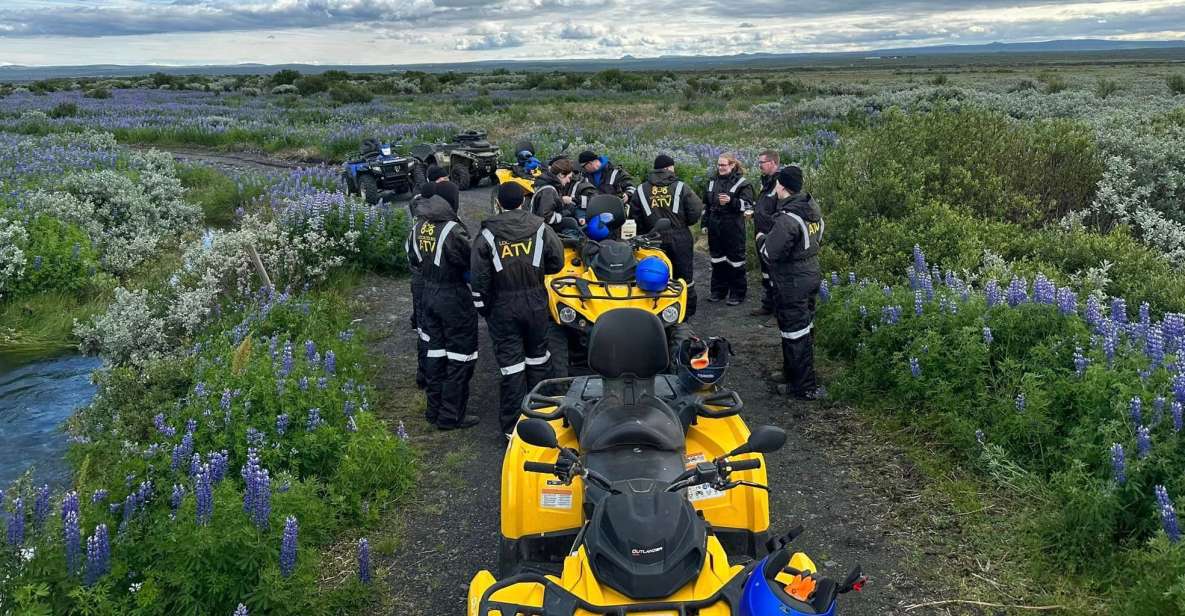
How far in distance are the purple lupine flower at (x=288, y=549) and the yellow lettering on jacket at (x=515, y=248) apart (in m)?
A: 3.04

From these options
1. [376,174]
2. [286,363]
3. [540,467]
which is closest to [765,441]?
[540,467]

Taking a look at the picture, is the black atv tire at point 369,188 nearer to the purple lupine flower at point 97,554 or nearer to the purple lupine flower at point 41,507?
the purple lupine flower at point 41,507

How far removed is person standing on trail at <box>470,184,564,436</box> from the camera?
7070mm

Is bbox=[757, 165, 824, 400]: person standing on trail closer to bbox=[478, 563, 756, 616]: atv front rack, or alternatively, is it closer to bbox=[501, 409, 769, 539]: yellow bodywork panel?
bbox=[501, 409, 769, 539]: yellow bodywork panel

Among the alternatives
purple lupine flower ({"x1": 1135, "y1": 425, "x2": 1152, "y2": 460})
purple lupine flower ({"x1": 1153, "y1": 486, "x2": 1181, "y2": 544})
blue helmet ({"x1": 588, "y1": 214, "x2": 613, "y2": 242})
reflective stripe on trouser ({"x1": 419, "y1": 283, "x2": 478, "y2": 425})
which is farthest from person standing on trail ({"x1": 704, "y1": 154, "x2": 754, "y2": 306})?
purple lupine flower ({"x1": 1153, "y1": 486, "x2": 1181, "y2": 544})

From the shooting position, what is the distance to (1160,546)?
14.2ft

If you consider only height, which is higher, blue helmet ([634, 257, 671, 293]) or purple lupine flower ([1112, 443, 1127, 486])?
blue helmet ([634, 257, 671, 293])

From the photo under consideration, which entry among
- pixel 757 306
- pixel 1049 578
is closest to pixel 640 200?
pixel 757 306

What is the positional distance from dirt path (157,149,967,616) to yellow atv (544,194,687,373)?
3.91 ft

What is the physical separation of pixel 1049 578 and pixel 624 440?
290 cm

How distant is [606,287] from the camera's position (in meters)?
7.79

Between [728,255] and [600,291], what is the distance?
3.76 metres

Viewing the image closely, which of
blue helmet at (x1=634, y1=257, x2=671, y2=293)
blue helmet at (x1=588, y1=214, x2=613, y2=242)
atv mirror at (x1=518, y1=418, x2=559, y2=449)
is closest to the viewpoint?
atv mirror at (x1=518, y1=418, x2=559, y2=449)

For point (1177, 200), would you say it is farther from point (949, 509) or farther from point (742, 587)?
point (742, 587)
